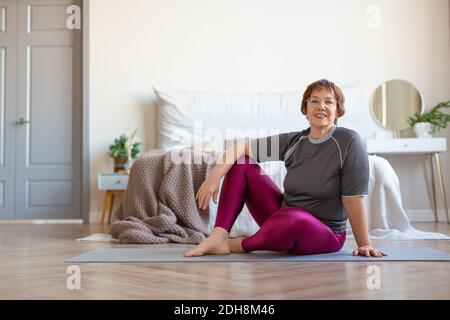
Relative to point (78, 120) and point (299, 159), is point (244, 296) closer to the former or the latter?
point (299, 159)

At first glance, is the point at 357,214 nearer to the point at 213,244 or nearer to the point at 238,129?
the point at 213,244

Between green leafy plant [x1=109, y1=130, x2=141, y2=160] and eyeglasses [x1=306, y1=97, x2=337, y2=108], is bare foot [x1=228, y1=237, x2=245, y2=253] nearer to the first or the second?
eyeglasses [x1=306, y1=97, x2=337, y2=108]

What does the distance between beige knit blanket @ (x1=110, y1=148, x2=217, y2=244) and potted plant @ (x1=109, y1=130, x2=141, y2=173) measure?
58.2 inches

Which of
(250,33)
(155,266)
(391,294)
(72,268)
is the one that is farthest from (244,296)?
(250,33)

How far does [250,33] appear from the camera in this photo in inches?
209

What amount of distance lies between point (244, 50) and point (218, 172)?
3.34 metres

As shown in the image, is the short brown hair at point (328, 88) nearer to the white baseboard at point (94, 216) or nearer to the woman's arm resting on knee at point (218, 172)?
the woman's arm resting on knee at point (218, 172)

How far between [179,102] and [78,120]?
1.05m

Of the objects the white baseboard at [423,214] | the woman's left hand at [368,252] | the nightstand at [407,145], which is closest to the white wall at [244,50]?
the nightstand at [407,145]

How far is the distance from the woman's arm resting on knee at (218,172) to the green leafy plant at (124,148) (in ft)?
9.22

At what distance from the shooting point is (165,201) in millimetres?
3188

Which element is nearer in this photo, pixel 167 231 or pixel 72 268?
pixel 72 268

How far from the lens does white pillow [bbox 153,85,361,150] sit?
15.9 feet

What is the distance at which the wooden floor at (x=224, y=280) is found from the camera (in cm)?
144
